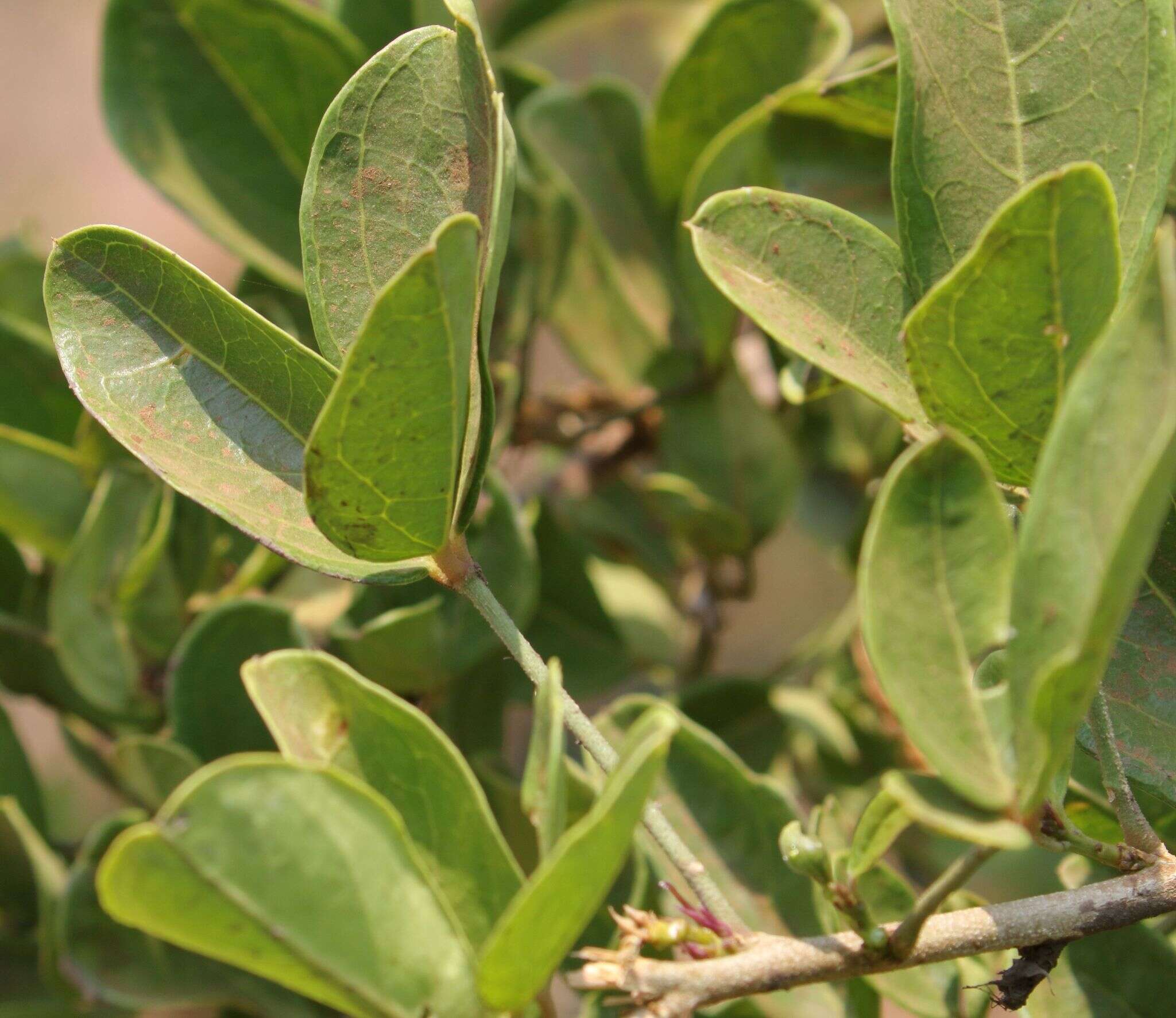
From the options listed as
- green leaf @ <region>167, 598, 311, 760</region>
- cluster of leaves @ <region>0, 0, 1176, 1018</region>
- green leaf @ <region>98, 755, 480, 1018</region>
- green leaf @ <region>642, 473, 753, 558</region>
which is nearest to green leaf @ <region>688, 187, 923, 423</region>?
cluster of leaves @ <region>0, 0, 1176, 1018</region>

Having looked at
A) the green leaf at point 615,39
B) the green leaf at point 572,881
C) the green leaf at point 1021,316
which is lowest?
the green leaf at point 572,881

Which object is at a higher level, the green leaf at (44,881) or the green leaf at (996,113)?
the green leaf at (996,113)

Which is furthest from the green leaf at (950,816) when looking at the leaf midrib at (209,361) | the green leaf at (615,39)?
the green leaf at (615,39)

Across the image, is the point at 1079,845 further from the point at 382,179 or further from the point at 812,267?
the point at 382,179

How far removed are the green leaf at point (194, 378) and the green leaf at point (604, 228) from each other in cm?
65

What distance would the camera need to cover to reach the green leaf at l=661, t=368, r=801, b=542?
125 cm

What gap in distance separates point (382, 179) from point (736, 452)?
72 centimetres

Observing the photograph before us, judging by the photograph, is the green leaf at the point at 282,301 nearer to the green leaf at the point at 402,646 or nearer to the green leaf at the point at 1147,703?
the green leaf at the point at 402,646

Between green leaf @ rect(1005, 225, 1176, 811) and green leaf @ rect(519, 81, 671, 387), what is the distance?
2.75 feet

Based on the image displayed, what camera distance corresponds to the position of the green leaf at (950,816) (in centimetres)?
44

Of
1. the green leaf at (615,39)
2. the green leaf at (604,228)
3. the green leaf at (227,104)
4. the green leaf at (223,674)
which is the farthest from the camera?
the green leaf at (615,39)

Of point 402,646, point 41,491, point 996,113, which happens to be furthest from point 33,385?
point 996,113

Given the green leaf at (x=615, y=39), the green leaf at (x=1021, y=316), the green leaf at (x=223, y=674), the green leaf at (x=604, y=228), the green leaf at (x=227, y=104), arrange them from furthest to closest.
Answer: the green leaf at (x=615, y=39) → the green leaf at (x=604, y=228) → the green leaf at (x=227, y=104) → the green leaf at (x=223, y=674) → the green leaf at (x=1021, y=316)

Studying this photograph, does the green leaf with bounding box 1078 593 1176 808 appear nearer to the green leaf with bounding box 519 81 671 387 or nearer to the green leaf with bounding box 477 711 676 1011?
the green leaf with bounding box 477 711 676 1011
